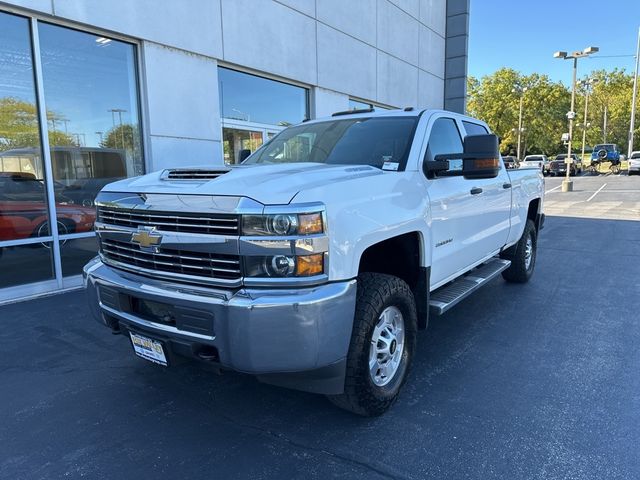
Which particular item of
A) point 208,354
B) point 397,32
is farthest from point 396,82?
point 208,354

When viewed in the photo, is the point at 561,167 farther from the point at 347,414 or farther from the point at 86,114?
A: the point at 347,414

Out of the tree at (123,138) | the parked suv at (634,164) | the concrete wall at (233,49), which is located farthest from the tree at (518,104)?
the tree at (123,138)

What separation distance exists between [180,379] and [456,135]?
3.27 meters

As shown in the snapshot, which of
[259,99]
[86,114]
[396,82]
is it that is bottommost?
[86,114]

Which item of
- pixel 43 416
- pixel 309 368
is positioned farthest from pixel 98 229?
pixel 309 368

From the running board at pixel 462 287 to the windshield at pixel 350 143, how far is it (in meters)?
1.14

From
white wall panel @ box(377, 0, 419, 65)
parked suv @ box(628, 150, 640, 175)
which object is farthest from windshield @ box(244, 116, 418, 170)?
parked suv @ box(628, 150, 640, 175)

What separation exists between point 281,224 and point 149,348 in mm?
1202

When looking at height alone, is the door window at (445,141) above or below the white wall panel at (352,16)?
below

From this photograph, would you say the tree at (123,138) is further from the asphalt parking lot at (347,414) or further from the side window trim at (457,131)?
the side window trim at (457,131)

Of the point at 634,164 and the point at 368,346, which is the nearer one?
the point at 368,346

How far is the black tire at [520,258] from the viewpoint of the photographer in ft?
20.1

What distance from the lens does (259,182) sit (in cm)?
264

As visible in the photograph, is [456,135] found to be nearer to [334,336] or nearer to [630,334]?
[630,334]
